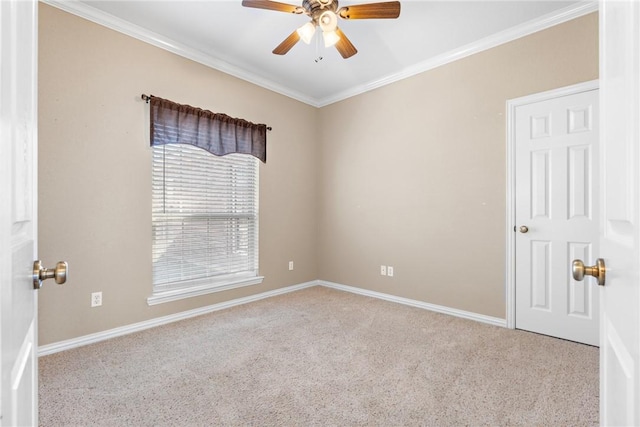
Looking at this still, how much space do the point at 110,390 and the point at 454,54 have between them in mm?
3969

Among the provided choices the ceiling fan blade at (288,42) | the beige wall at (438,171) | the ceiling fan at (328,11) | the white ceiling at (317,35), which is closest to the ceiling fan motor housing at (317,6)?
the ceiling fan at (328,11)

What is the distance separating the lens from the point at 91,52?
8.09 feet

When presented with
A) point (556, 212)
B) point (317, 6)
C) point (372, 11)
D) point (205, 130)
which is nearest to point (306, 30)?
point (317, 6)

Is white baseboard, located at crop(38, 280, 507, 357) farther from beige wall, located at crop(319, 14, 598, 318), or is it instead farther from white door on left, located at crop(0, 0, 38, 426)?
white door on left, located at crop(0, 0, 38, 426)

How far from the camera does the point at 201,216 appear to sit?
10.4 ft

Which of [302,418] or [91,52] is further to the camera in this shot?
[91,52]

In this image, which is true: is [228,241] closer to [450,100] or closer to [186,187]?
[186,187]

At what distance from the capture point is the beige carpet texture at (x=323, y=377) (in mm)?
1574

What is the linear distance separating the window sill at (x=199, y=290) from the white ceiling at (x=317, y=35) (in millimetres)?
2369

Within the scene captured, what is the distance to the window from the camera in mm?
2895

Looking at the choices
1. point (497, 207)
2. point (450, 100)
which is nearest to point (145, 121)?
point (450, 100)

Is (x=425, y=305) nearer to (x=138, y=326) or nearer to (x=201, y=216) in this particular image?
(x=201, y=216)

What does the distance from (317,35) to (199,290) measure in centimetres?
279

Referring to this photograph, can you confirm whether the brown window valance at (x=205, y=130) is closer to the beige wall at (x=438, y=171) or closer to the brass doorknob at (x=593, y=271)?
the beige wall at (x=438, y=171)
